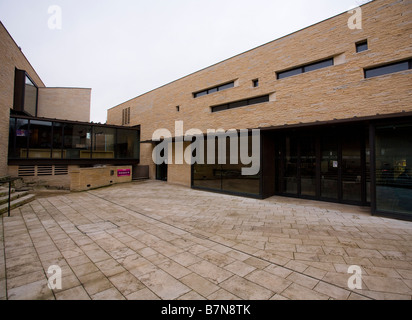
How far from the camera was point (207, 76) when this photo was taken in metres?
13.2

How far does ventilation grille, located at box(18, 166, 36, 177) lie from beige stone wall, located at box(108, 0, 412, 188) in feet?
37.9

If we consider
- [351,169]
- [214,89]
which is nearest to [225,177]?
[351,169]

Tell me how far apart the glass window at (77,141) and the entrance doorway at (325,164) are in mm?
14567

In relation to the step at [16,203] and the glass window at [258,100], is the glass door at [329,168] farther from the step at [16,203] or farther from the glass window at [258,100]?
the step at [16,203]

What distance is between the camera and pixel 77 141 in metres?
14.8

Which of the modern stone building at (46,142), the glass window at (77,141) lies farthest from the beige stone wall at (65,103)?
the glass window at (77,141)

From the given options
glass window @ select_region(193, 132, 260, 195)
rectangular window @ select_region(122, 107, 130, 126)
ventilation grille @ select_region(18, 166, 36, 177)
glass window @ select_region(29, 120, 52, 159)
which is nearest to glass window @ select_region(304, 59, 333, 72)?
glass window @ select_region(193, 132, 260, 195)

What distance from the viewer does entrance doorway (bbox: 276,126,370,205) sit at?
25.9 feet

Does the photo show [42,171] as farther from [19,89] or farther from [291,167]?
[291,167]

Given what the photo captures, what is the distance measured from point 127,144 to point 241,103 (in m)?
12.2

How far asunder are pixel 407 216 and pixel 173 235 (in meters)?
7.28

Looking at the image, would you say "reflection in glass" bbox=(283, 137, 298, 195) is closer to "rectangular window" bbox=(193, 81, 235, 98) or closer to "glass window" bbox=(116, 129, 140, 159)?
"rectangular window" bbox=(193, 81, 235, 98)

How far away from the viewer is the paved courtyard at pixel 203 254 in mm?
2617
